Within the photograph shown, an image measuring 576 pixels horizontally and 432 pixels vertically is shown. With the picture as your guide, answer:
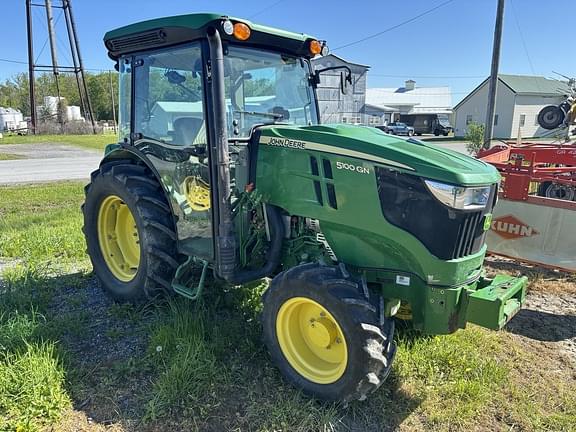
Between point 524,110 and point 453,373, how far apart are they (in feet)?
138

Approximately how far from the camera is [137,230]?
3.88 meters

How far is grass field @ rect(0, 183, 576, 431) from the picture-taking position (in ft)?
9.04

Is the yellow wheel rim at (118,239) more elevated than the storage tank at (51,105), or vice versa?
the storage tank at (51,105)

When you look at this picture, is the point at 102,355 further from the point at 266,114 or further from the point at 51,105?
the point at 51,105

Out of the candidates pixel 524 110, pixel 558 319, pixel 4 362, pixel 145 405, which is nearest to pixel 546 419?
pixel 558 319

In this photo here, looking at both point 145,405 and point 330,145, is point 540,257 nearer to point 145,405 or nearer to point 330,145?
point 330,145

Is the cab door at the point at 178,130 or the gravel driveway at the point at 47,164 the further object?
the gravel driveway at the point at 47,164

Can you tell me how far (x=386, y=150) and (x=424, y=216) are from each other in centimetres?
45

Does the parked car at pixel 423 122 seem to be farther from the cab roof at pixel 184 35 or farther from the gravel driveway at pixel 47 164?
the cab roof at pixel 184 35

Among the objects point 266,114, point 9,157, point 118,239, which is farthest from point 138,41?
point 9,157

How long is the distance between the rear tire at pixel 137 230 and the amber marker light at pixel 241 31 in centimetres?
147

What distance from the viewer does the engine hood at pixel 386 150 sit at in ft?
8.76

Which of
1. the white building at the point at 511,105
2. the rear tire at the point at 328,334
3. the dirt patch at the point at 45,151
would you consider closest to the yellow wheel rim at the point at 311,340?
the rear tire at the point at 328,334

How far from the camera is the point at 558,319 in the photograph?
414 cm
